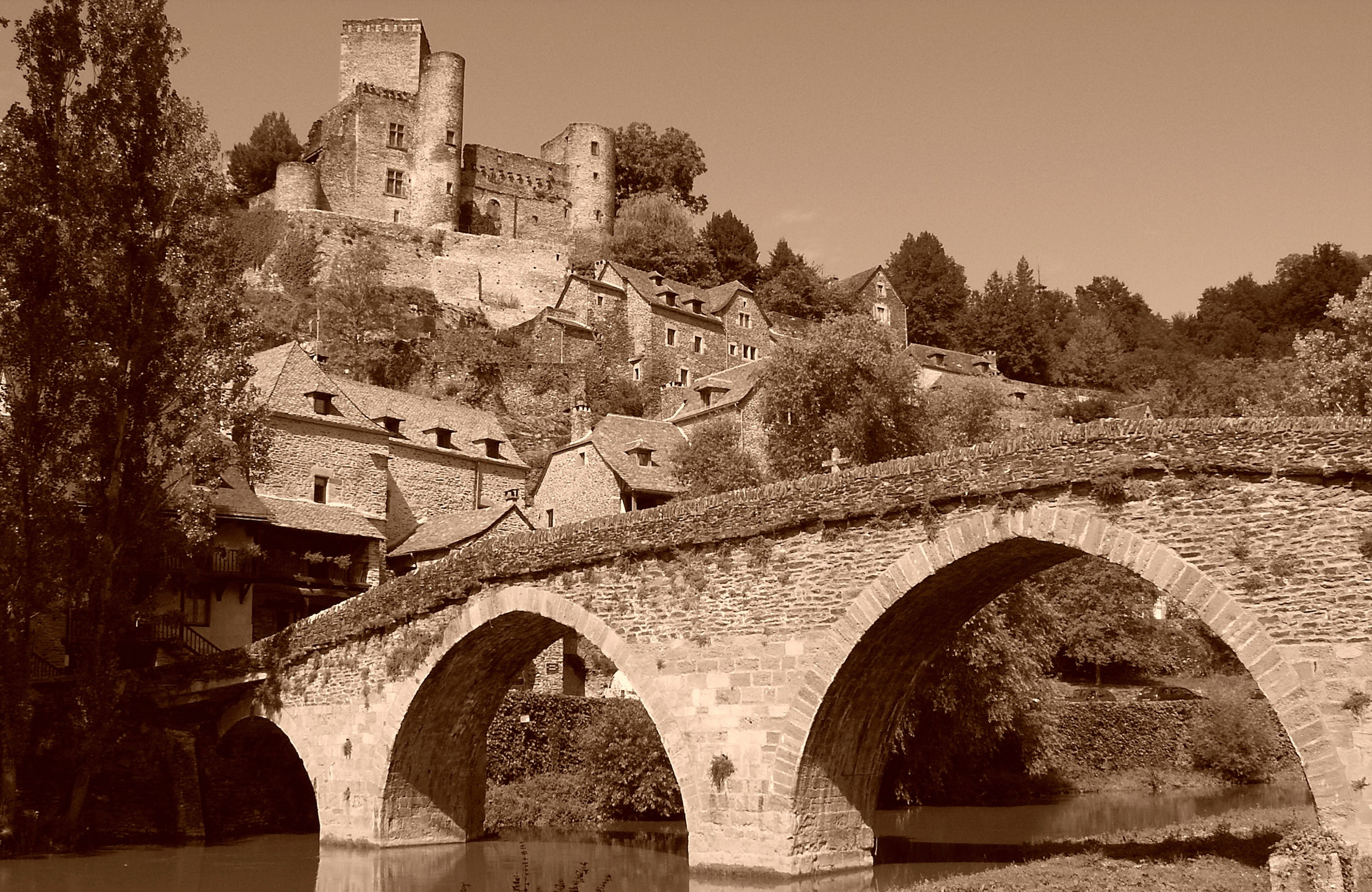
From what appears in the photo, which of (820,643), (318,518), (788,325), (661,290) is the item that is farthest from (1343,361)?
(788,325)

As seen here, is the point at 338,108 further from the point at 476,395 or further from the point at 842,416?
the point at 842,416

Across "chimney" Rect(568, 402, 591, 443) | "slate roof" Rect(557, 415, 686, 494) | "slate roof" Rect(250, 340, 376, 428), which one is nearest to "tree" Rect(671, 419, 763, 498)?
"slate roof" Rect(557, 415, 686, 494)

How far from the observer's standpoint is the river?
19.3m

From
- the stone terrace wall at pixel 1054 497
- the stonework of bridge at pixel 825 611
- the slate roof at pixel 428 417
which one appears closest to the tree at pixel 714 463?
the slate roof at pixel 428 417

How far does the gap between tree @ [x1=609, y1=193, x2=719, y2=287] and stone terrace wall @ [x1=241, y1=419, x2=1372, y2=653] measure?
55411 millimetres

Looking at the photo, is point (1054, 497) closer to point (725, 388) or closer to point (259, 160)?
point (725, 388)

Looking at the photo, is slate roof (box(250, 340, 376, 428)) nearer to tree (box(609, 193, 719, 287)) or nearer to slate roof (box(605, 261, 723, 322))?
slate roof (box(605, 261, 723, 322))

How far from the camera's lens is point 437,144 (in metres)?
77.4

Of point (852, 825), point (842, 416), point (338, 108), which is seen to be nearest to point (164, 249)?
point (852, 825)

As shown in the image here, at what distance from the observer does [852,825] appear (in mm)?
18000

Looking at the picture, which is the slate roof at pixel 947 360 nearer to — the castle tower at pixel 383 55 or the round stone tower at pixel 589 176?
the round stone tower at pixel 589 176

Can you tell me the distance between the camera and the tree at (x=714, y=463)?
41.7 meters

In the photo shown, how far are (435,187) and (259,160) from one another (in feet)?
41.2

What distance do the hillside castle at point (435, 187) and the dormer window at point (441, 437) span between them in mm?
29041
